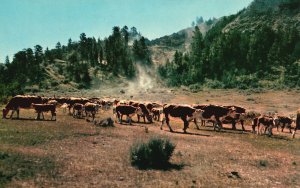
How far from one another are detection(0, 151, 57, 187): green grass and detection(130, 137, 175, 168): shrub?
12.6 feet

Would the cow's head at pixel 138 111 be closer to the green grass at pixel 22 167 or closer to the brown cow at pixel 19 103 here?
the brown cow at pixel 19 103

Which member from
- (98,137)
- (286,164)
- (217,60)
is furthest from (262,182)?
(217,60)

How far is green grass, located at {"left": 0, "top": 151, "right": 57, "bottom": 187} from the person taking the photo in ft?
50.0

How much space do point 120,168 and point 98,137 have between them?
7.88 meters

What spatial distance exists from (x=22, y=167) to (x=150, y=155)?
5842 millimetres

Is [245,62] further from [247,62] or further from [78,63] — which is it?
[78,63]

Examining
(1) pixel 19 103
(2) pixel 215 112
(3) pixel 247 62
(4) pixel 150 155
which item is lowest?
(4) pixel 150 155

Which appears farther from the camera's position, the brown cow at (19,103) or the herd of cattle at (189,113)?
the brown cow at (19,103)

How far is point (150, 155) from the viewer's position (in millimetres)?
18766

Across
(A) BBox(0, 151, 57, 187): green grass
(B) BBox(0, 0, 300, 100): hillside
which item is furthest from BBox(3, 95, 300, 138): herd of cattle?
(B) BBox(0, 0, 300, 100): hillside

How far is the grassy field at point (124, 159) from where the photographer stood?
51.9 feet

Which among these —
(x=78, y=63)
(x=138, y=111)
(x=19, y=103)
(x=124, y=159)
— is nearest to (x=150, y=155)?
(x=124, y=159)

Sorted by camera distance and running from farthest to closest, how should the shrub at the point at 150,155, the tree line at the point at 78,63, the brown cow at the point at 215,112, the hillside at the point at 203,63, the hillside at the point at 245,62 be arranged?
the tree line at the point at 78,63 → the hillside at the point at 203,63 → the hillside at the point at 245,62 → the brown cow at the point at 215,112 → the shrub at the point at 150,155

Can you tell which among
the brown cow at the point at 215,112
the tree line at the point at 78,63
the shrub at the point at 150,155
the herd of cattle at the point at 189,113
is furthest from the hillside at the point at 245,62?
the shrub at the point at 150,155
